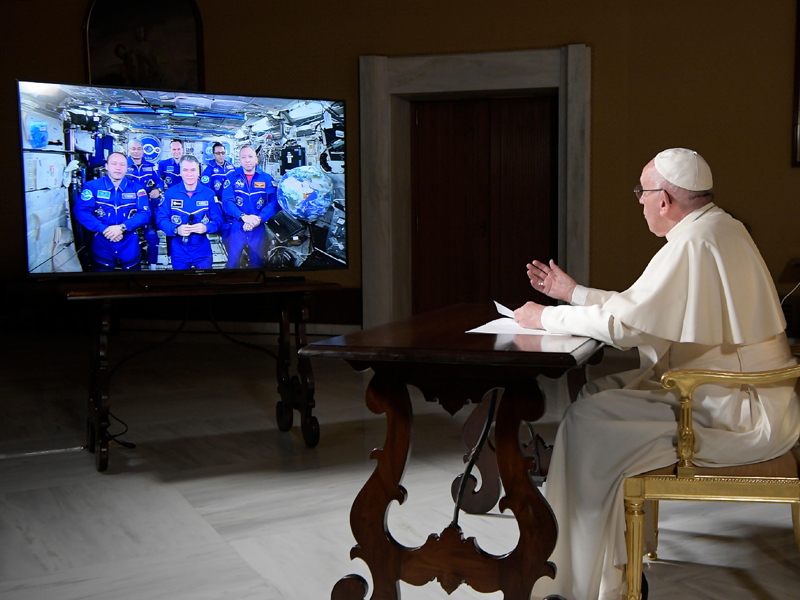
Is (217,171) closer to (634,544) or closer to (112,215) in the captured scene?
(112,215)

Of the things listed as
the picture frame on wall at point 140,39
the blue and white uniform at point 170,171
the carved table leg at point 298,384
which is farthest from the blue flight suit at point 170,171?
the picture frame on wall at point 140,39

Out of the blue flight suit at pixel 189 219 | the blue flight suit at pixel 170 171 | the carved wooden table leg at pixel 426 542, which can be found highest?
the blue flight suit at pixel 170 171

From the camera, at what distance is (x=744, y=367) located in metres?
2.47

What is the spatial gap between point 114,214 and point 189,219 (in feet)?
1.25

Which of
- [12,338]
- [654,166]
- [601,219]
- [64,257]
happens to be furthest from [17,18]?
[654,166]

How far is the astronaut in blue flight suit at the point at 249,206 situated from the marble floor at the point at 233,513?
1072 millimetres

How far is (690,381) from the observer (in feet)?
7.39

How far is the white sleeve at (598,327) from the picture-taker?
2389 mm

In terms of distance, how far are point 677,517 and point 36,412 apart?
4029 mm

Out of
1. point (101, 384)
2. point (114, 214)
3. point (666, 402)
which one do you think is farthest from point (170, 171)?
point (666, 402)

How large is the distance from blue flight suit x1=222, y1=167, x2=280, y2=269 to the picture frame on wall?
12.9 ft

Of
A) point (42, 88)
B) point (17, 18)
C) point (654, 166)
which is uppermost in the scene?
point (17, 18)

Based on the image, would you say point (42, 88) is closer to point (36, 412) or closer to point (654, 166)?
point (36, 412)

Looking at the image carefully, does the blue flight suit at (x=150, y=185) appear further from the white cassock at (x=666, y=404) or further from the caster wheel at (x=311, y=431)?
the white cassock at (x=666, y=404)
